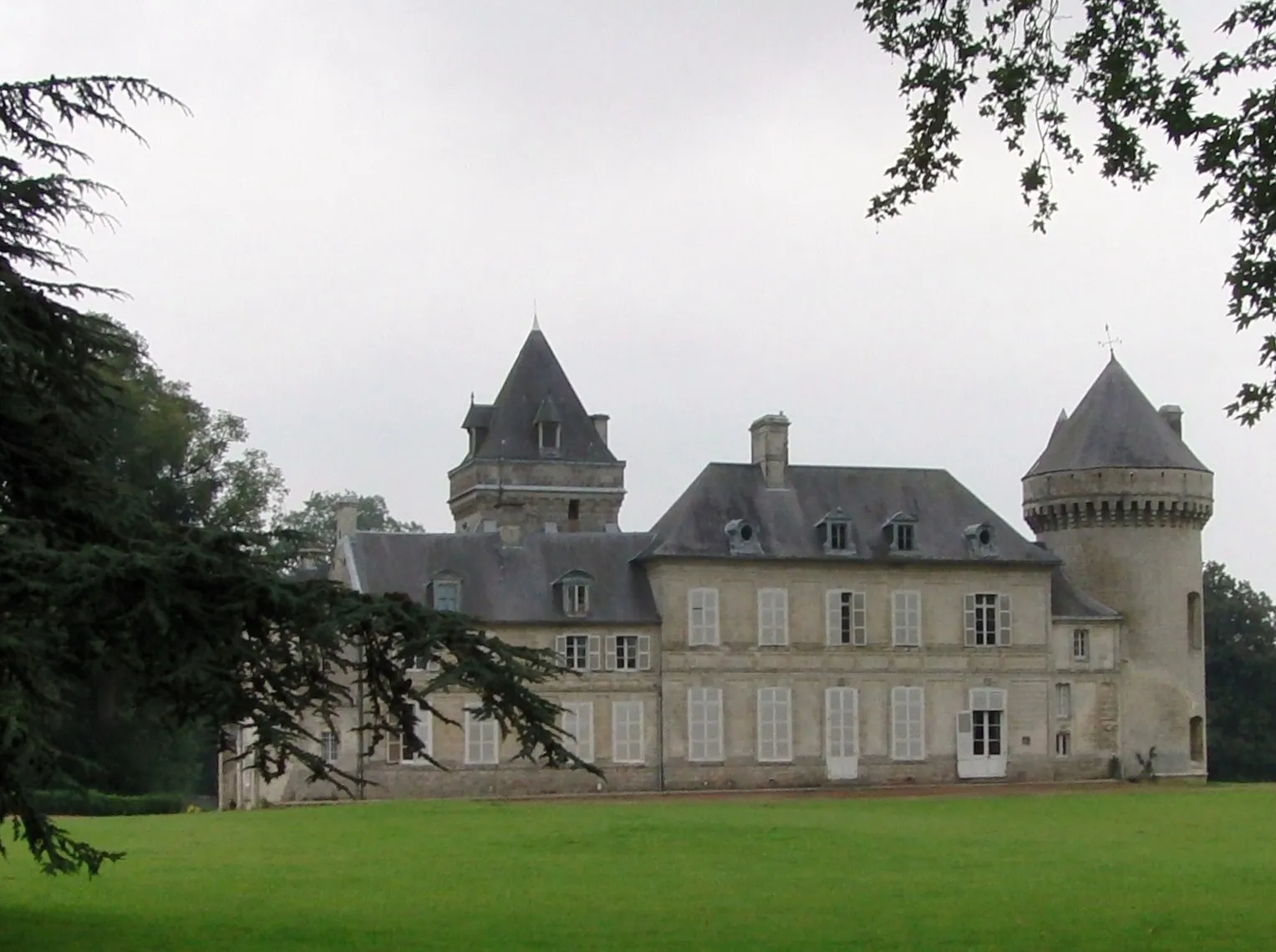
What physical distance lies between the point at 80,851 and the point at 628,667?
29.6m

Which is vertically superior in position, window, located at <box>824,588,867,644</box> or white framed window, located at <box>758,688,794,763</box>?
window, located at <box>824,588,867,644</box>

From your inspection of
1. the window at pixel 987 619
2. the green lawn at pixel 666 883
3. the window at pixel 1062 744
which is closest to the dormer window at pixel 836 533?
the window at pixel 987 619

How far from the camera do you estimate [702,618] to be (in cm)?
4422

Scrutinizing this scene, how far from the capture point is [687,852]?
2420cm

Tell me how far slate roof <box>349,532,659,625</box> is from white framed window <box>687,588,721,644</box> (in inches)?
30.8

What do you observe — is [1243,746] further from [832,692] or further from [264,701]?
[264,701]

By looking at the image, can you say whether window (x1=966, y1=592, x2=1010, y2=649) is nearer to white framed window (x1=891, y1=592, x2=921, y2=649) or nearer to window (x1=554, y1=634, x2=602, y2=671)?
white framed window (x1=891, y1=592, x2=921, y2=649)

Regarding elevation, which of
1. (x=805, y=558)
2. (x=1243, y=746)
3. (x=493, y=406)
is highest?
(x=493, y=406)

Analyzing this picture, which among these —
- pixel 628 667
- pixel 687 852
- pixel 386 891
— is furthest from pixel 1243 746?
pixel 386 891

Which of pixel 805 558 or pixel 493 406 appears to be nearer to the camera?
pixel 805 558

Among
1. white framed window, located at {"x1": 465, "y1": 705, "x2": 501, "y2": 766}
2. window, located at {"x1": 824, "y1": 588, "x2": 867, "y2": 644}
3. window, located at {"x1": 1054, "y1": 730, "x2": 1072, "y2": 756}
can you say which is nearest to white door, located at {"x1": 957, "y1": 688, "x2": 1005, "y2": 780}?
window, located at {"x1": 1054, "y1": 730, "x2": 1072, "y2": 756}

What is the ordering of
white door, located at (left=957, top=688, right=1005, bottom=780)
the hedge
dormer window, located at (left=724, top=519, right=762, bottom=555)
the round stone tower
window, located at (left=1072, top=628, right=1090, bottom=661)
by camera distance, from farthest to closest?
1. the round stone tower
2. window, located at (left=1072, top=628, right=1090, bottom=661)
3. white door, located at (left=957, top=688, right=1005, bottom=780)
4. dormer window, located at (left=724, top=519, right=762, bottom=555)
5. the hedge

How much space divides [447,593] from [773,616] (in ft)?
→ 23.8

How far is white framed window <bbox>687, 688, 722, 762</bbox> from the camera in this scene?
44.0 metres
